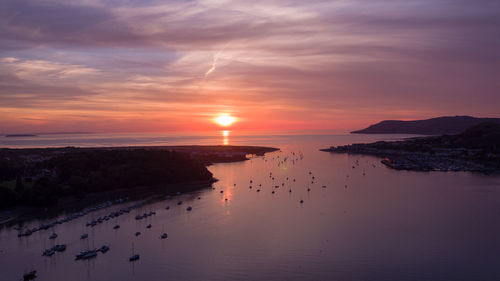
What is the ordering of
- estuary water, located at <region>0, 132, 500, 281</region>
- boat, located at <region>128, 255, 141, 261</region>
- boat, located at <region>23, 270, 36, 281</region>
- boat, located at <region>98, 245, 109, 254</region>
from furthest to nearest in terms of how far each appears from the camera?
1. boat, located at <region>98, 245, 109, 254</region>
2. boat, located at <region>128, 255, 141, 261</region>
3. estuary water, located at <region>0, 132, 500, 281</region>
4. boat, located at <region>23, 270, 36, 281</region>

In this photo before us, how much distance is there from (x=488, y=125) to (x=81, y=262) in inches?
4257

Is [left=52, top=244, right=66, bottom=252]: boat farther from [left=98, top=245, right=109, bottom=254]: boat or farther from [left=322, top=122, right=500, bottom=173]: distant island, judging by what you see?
[left=322, top=122, right=500, bottom=173]: distant island

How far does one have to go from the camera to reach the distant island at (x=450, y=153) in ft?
192

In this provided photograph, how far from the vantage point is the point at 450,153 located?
7438 centimetres

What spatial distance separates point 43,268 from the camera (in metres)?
18.8

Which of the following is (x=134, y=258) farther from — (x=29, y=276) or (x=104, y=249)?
(x=29, y=276)

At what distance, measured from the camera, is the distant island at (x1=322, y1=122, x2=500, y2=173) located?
2306 inches

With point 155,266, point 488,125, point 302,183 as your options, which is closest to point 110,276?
point 155,266

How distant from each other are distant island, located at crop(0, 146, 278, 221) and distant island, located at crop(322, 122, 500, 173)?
36.3 m

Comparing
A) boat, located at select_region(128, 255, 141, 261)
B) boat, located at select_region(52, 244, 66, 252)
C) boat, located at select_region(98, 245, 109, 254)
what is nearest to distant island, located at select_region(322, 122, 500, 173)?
boat, located at select_region(128, 255, 141, 261)

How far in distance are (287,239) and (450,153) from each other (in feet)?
212

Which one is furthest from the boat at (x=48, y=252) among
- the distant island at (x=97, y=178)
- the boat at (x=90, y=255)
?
the distant island at (x=97, y=178)

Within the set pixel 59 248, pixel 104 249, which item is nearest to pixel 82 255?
pixel 104 249

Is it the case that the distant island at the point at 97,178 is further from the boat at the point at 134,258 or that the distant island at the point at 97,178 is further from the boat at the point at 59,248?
the boat at the point at 134,258
